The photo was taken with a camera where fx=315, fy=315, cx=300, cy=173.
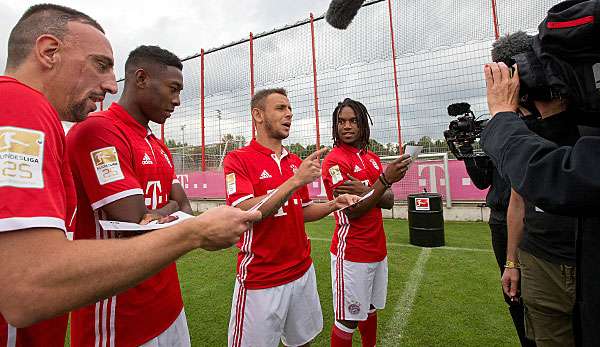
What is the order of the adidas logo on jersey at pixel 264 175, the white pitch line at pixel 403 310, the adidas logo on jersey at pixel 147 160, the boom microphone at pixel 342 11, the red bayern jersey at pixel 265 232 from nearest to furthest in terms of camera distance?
the adidas logo on jersey at pixel 147 160, the boom microphone at pixel 342 11, the red bayern jersey at pixel 265 232, the adidas logo on jersey at pixel 264 175, the white pitch line at pixel 403 310

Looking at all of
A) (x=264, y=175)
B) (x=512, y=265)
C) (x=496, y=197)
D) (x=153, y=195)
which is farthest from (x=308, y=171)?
(x=496, y=197)

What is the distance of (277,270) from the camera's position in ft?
Result: 7.41

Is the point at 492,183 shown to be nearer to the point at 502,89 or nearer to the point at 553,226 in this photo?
the point at 553,226

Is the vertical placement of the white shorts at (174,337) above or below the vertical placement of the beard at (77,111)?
below

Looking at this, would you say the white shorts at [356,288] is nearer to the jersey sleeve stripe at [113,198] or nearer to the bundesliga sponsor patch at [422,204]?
the jersey sleeve stripe at [113,198]

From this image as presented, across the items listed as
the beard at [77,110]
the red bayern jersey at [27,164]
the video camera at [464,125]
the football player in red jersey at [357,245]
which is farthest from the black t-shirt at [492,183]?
the red bayern jersey at [27,164]

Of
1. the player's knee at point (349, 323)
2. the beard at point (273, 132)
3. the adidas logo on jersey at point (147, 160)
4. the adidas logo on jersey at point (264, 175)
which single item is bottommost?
the player's knee at point (349, 323)

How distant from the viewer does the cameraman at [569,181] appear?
998 millimetres

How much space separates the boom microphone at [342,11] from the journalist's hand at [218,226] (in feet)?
5.72

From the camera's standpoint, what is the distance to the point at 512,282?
7.55 ft

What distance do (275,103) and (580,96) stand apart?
6.51 ft

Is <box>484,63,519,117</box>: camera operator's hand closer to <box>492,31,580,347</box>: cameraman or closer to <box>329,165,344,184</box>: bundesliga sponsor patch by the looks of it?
<box>492,31,580,347</box>: cameraman

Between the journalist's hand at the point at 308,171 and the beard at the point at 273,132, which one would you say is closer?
the journalist's hand at the point at 308,171

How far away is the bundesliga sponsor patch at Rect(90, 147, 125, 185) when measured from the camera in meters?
1.36
